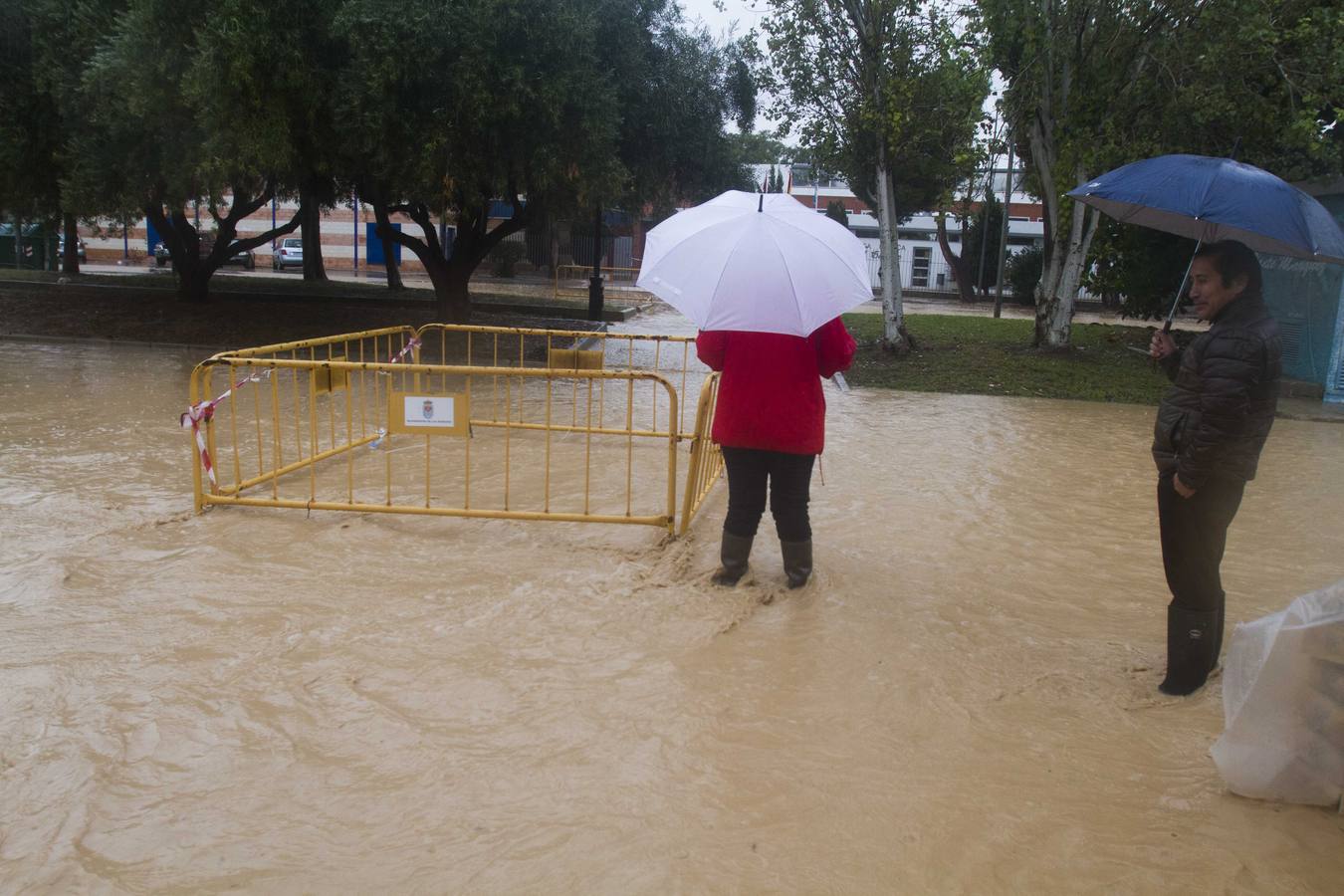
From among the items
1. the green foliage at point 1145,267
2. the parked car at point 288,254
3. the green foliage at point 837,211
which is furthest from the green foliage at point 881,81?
the parked car at point 288,254

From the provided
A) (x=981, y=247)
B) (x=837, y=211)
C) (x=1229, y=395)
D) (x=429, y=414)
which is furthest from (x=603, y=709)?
(x=837, y=211)

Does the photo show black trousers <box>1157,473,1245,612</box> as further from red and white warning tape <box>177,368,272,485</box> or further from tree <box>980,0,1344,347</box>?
tree <box>980,0,1344,347</box>

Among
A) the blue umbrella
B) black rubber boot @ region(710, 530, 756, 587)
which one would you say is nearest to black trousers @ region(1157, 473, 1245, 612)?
the blue umbrella

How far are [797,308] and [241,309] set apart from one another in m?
18.4

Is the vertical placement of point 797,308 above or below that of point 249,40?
below

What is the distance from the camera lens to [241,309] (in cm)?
2069

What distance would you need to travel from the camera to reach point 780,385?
5293mm

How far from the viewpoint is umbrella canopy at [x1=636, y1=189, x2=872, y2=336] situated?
195 inches

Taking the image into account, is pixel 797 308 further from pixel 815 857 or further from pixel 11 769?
Answer: pixel 11 769

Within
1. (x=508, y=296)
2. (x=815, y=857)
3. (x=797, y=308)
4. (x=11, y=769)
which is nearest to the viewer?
(x=815, y=857)

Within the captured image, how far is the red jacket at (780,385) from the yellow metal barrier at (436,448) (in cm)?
108

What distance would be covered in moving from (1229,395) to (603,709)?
9.17 feet

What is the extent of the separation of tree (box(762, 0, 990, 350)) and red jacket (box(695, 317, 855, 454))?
35.7 ft

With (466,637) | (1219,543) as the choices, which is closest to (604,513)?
(466,637)
